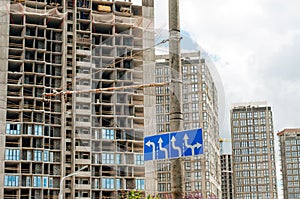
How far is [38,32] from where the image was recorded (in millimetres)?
61156

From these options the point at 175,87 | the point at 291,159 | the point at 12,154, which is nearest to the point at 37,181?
the point at 12,154

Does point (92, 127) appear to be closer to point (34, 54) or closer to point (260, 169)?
point (34, 54)

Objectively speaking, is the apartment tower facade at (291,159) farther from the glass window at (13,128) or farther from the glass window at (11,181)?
the glass window at (11,181)

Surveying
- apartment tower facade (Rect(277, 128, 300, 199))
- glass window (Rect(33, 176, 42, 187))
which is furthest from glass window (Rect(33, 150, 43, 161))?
apartment tower facade (Rect(277, 128, 300, 199))

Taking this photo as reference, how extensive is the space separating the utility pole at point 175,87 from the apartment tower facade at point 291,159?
153m

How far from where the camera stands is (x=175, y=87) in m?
7.02

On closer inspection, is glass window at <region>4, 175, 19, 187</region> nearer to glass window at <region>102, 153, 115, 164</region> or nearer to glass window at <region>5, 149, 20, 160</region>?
glass window at <region>5, 149, 20, 160</region>

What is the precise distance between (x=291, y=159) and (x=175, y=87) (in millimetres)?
153535

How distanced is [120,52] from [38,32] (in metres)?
52.9

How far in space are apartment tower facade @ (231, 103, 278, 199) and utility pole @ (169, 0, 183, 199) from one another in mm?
137398

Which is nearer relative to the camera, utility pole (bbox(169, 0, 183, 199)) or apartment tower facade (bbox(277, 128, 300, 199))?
utility pole (bbox(169, 0, 183, 199))

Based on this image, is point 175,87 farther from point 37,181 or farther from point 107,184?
point 37,181

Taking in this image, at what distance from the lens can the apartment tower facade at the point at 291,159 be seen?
15469cm

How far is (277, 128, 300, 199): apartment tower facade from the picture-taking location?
508 feet
